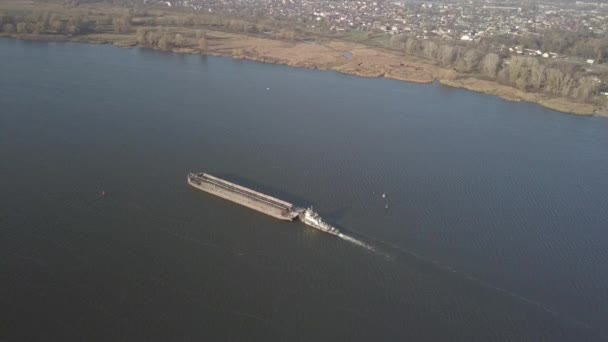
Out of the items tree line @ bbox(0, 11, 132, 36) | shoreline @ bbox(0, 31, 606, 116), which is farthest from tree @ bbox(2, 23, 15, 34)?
shoreline @ bbox(0, 31, 606, 116)

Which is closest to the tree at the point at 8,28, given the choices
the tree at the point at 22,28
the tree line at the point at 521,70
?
the tree at the point at 22,28

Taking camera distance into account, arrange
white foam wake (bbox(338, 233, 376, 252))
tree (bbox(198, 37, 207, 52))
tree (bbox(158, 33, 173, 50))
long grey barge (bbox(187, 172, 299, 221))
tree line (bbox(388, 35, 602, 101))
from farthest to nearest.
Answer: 1. tree (bbox(198, 37, 207, 52))
2. tree (bbox(158, 33, 173, 50))
3. tree line (bbox(388, 35, 602, 101))
4. long grey barge (bbox(187, 172, 299, 221))
5. white foam wake (bbox(338, 233, 376, 252))

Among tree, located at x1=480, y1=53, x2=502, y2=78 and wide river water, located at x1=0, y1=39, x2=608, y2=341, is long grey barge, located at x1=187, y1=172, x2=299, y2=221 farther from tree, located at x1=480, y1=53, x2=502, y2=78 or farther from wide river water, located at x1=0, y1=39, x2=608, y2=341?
tree, located at x1=480, y1=53, x2=502, y2=78

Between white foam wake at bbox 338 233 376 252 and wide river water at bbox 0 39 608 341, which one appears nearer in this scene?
wide river water at bbox 0 39 608 341

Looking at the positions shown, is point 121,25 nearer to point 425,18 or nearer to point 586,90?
point 586,90

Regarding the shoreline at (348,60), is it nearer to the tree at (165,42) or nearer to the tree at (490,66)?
the tree at (165,42)

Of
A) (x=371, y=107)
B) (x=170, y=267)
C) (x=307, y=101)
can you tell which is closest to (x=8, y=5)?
(x=307, y=101)
